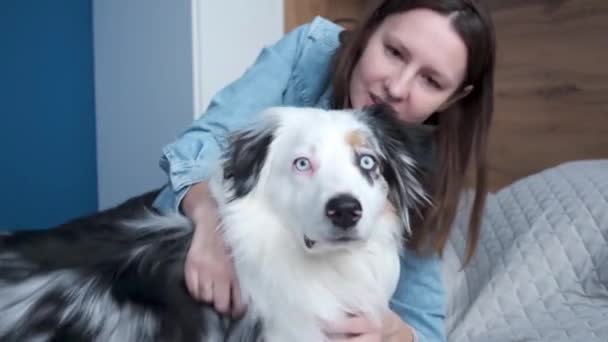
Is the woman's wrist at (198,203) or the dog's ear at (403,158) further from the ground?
the dog's ear at (403,158)

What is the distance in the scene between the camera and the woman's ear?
4.56 ft

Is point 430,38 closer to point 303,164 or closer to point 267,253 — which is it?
point 303,164

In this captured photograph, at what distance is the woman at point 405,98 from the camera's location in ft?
4.16

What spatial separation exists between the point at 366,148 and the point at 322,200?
142 mm

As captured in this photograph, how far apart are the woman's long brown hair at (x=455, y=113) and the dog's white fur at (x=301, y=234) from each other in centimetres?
21

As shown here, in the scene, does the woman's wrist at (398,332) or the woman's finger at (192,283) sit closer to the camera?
the woman's finger at (192,283)

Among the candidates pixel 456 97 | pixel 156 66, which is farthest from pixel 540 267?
pixel 156 66

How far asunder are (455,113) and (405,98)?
17 centimetres

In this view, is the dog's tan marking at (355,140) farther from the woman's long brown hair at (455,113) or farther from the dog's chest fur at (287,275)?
the woman's long brown hair at (455,113)

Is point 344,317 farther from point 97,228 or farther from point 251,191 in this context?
point 97,228

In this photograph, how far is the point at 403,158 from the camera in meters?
1.13

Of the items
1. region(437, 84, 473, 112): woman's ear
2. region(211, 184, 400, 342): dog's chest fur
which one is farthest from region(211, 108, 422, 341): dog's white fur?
region(437, 84, 473, 112): woman's ear

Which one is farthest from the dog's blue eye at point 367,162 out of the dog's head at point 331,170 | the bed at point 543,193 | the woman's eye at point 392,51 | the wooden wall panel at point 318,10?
the wooden wall panel at point 318,10

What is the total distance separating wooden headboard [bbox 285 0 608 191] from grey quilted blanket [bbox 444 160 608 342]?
202 mm
